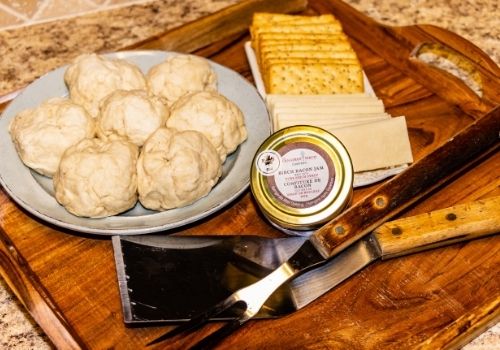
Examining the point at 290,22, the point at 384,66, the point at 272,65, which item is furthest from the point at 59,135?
the point at 384,66

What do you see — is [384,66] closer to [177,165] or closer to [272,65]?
[272,65]

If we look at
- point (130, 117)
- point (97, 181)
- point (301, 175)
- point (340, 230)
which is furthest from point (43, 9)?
point (340, 230)

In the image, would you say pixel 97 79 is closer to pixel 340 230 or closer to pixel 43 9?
pixel 340 230

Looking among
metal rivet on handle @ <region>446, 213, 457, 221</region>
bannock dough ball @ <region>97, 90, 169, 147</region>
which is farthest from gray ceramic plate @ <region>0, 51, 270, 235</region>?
metal rivet on handle @ <region>446, 213, 457, 221</region>

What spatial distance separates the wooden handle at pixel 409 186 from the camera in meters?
1.12

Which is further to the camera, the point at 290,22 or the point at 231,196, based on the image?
A: the point at 290,22

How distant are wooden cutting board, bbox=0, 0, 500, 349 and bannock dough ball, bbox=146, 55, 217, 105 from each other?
0.25m

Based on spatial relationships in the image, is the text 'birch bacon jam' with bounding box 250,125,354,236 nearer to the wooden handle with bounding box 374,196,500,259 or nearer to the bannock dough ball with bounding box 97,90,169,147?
the wooden handle with bounding box 374,196,500,259

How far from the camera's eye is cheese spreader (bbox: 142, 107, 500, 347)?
1.08 metres

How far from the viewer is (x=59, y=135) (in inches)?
49.2

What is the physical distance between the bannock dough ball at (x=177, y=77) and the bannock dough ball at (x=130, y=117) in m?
0.08

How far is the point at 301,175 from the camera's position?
1.24m

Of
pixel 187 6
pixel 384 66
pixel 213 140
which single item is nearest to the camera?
pixel 213 140

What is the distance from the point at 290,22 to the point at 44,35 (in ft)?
2.25
